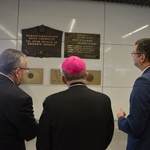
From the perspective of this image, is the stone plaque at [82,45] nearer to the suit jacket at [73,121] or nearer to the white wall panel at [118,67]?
the white wall panel at [118,67]

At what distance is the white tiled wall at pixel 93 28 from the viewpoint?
328 centimetres

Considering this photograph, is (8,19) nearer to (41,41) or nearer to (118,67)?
(41,41)

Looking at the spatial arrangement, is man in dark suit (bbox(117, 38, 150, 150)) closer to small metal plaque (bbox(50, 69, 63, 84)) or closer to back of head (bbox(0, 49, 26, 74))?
back of head (bbox(0, 49, 26, 74))

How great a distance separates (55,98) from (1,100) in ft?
1.20

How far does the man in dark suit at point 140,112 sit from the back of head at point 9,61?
0.87 meters

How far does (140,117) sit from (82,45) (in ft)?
7.00

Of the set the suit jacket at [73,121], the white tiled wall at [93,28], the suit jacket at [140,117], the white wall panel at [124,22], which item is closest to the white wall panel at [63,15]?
the white tiled wall at [93,28]

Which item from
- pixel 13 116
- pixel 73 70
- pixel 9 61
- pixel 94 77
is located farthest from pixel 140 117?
pixel 94 77

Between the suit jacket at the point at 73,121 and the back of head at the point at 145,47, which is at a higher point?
the back of head at the point at 145,47

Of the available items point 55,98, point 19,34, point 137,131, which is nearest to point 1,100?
point 55,98

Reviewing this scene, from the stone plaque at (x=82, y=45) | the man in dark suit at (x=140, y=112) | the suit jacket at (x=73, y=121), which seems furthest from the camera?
the stone plaque at (x=82, y=45)

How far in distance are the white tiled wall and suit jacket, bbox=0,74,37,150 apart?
188 centimetres

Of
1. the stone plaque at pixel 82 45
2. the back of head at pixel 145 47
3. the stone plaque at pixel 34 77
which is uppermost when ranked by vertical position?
the stone plaque at pixel 82 45

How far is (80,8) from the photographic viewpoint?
341 cm
